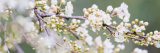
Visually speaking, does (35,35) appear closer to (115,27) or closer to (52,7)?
(52,7)

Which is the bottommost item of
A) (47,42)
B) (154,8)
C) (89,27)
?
(47,42)

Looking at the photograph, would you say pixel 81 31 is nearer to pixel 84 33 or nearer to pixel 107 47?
pixel 84 33

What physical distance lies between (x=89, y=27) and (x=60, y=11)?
0.09 meters

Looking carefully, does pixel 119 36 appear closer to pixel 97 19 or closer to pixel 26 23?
pixel 97 19

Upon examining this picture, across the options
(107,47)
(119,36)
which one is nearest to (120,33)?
(119,36)

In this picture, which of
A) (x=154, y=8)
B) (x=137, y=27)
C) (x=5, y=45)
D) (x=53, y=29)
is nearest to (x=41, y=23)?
(x=53, y=29)

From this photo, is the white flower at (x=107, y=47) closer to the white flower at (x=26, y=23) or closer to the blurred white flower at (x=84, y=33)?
the blurred white flower at (x=84, y=33)

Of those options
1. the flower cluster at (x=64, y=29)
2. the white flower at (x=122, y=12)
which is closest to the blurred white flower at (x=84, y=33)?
the flower cluster at (x=64, y=29)

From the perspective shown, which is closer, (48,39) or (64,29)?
(48,39)

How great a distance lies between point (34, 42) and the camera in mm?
1583

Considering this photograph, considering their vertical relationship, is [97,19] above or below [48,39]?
above

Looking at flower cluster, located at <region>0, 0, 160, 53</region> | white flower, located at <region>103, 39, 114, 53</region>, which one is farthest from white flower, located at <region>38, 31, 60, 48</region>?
white flower, located at <region>103, 39, 114, 53</region>

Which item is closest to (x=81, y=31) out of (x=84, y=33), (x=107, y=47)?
(x=84, y=33)

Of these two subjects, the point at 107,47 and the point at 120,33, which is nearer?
the point at 107,47
